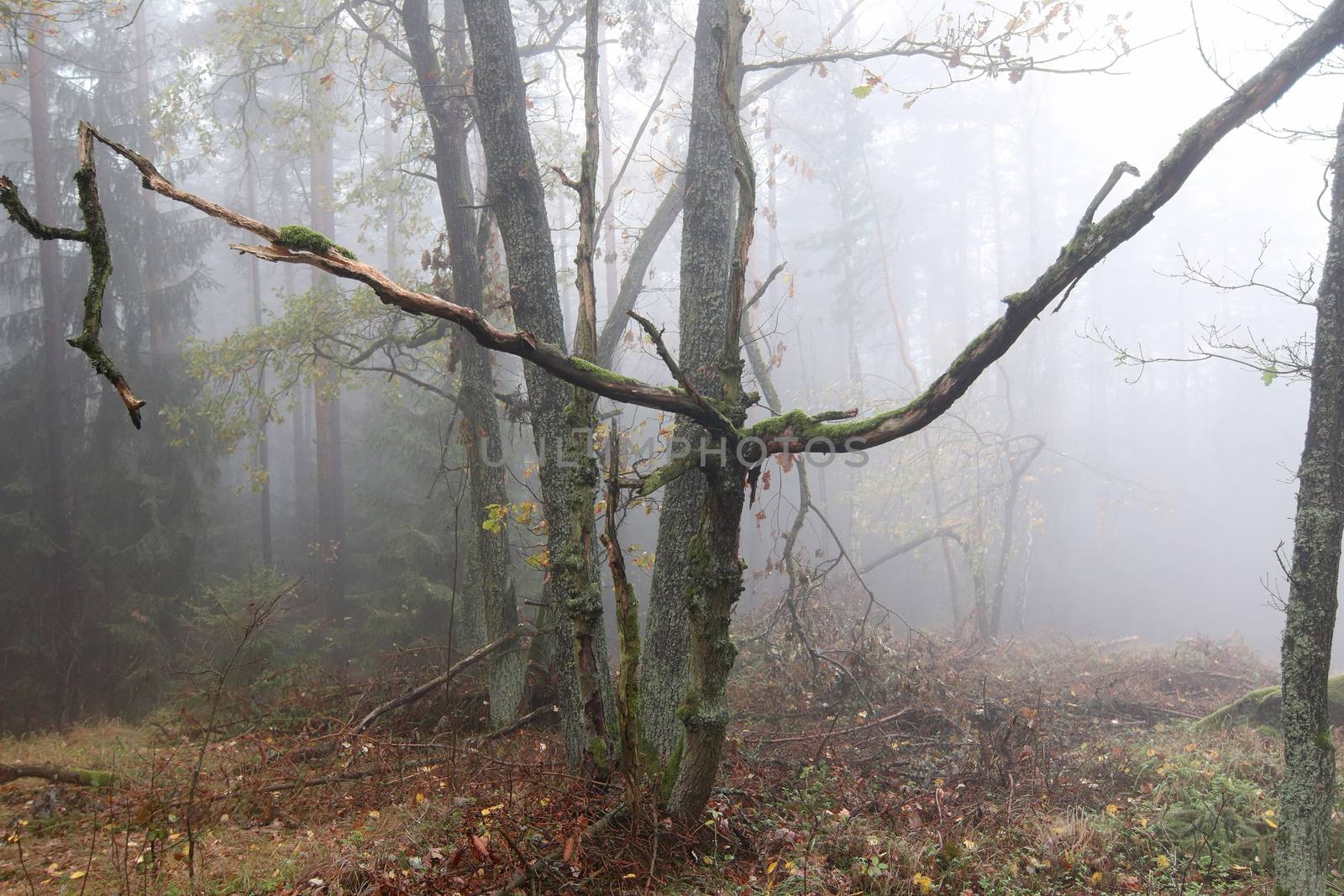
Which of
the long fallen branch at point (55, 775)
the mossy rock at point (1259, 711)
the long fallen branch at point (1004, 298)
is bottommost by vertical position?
the mossy rock at point (1259, 711)

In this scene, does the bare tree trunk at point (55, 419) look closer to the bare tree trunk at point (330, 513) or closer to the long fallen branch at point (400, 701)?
the bare tree trunk at point (330, 513)

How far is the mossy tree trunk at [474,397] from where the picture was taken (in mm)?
7871

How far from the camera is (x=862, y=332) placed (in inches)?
1117

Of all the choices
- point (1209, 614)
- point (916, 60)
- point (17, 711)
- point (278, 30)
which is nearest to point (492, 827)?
point (278, 30)

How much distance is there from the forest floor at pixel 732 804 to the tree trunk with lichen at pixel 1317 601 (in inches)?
24.9

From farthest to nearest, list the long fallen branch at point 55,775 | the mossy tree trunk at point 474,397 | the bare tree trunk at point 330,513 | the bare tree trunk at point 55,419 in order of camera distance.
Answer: the bare tree trunk at point 330,513 < the bare tree trunk at point 55,419 < the mossy tree trunk at point 474,397 < the long fallen branch at point 55,775

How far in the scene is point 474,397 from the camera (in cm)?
851

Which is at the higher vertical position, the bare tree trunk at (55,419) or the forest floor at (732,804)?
the bare tree trunk at (55,419)

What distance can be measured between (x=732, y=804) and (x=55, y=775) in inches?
232

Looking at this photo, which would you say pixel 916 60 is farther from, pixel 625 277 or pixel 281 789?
pixel 281 789

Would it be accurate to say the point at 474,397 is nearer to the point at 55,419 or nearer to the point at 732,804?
the point at 732,804

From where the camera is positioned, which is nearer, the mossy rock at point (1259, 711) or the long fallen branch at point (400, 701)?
the long fallen branch at point (400, 701)

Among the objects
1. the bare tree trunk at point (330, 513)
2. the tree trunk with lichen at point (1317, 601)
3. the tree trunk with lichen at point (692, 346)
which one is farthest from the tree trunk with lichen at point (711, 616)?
the bare tree trunk at point (330, 513)

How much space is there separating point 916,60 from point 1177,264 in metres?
18.8
